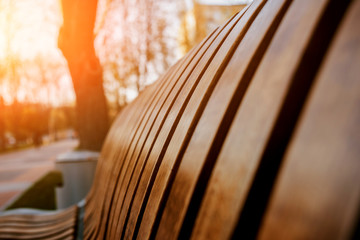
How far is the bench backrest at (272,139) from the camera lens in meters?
0.43

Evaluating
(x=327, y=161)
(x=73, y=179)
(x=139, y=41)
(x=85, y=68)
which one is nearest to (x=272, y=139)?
(x=327, y=161)

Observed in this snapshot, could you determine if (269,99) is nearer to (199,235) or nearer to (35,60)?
(199,235)

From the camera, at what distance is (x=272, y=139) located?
56 cm

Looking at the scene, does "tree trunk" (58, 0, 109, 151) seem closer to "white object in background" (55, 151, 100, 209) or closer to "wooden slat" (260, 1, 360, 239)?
"white object in background" (55, 151, 100, 209)

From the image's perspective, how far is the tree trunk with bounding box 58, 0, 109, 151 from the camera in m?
5.93

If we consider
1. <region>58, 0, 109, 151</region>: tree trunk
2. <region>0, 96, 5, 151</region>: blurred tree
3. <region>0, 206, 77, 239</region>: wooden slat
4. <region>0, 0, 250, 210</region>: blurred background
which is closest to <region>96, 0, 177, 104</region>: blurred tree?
<region>0, 0, 250, 210</region>: blurred background

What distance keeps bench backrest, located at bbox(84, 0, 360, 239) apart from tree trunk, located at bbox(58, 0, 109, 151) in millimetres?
5555

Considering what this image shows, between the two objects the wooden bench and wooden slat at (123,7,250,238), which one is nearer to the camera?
the wooden bench

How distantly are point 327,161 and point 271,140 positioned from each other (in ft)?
0.44

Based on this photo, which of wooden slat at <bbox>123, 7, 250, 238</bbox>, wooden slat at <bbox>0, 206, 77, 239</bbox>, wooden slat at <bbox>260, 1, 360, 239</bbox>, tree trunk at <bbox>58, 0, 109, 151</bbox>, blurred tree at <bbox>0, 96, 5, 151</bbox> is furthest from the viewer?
blurred tree at <bbox>0, 96, 5, 151</bbox>

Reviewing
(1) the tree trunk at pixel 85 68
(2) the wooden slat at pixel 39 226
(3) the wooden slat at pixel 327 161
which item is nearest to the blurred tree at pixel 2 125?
(1) the tree trunk at pixel 85 68

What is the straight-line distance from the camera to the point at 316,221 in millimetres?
413

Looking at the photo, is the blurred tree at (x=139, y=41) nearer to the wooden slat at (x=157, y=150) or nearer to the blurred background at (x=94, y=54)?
the blurred background at (x=94, y=54)

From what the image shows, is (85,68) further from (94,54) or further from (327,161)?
(327,161)
